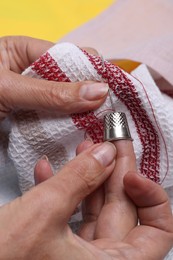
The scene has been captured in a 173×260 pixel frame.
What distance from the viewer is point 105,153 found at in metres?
0.53

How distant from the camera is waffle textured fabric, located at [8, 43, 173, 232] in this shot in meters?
0.61

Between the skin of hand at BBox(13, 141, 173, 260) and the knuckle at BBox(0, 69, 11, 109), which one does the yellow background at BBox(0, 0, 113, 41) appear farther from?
the skin of hand at BBox(13, 141, 173, 260)

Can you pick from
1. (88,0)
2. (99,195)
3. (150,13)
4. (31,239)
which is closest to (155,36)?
(150,13)

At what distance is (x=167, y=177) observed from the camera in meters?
0.65

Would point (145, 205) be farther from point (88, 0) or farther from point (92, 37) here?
point (88, 0)

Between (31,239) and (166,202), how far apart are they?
0.22 meters

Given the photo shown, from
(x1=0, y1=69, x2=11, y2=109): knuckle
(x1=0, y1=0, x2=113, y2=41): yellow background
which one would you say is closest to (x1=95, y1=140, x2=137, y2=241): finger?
(x1=0, y1=69, x2=11, y2=109): knuckle

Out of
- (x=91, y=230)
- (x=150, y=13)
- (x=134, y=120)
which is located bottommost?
(x=91, y=230)

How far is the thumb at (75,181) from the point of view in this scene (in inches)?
17.4

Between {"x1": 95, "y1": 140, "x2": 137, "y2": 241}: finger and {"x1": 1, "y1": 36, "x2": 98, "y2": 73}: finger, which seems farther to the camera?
{"x1": 1, "y1": 36, "x2": 98, "y2": 73}: finger

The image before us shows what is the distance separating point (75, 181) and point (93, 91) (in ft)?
0.51

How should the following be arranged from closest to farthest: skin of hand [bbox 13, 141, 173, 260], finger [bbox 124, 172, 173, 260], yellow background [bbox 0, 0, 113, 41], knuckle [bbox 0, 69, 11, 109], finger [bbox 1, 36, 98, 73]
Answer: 1. skin of hand [bbox 13, 141, 173, 260]
2. finger [bbox 124, 172, 173, 260]
3. knuckle [bbox 0, 69, 11, 109]
4. finger [bbox 1, 36, 98, 73]
5. yellow background [bbox 0, 0, 113, 41]

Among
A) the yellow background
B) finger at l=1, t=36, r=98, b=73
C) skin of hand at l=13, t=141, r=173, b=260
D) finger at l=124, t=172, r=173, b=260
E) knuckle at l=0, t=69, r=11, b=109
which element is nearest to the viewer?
skin of hand at l=13, t=141, r=173, b=260

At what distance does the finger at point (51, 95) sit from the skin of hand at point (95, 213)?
6 centimetres
